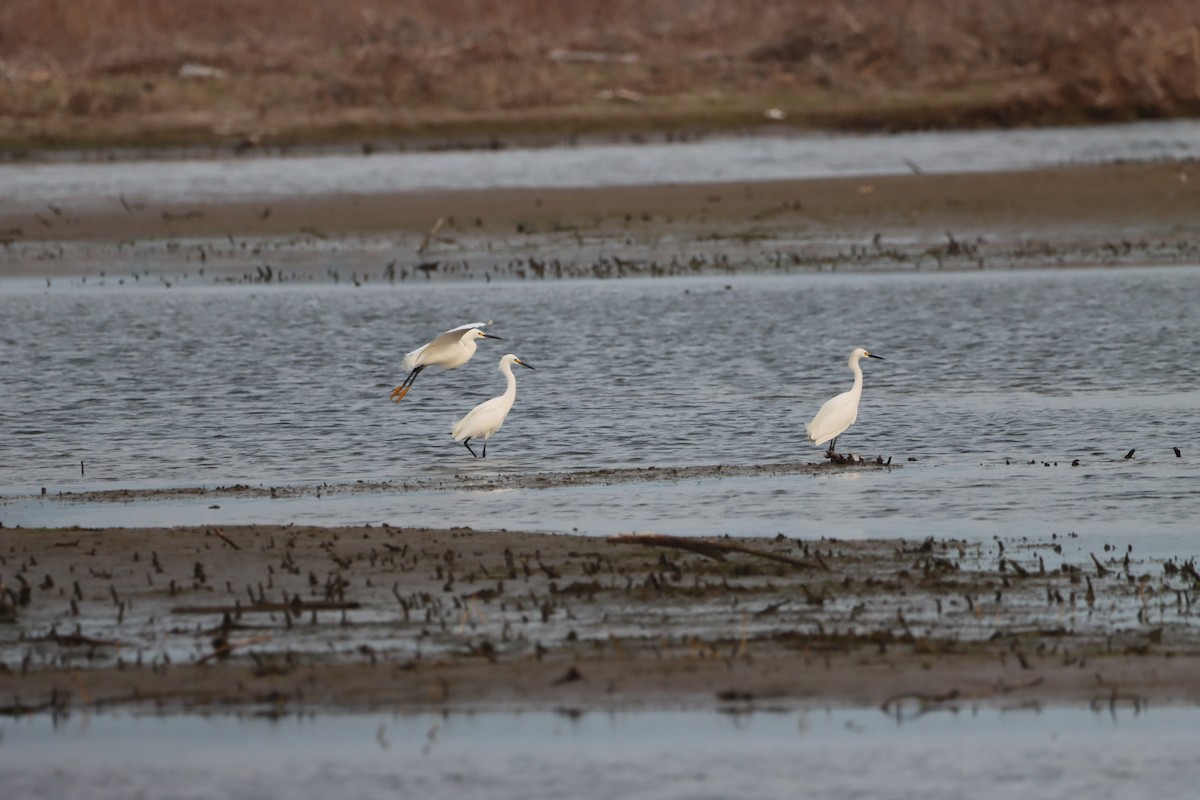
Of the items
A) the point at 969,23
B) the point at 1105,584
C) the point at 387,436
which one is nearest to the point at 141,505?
the point at 387,436

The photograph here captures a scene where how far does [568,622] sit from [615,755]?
120 cm

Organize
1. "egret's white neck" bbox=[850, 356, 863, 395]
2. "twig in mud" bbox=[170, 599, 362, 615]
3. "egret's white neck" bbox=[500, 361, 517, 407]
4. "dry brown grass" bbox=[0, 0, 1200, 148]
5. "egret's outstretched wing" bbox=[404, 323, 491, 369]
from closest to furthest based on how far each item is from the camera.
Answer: "twig in mud" bbox=[170, 599, 362, 615] < "egret's white neck" bbox=[850, 356, 863, 395] < "egret's white neck" bbox=[500, 361, 517, 407] < "egret's outstretched wing" bbox=[404, 323, 491, 369] < "dry brown grass" bbox=[0, 0, 1200, 148]

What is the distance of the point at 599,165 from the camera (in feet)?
97.6

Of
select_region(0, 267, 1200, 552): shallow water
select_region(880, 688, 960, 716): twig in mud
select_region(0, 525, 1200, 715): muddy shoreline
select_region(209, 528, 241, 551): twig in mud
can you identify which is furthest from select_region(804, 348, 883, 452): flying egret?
select_region(880, 688, 960, 716): twig in mud

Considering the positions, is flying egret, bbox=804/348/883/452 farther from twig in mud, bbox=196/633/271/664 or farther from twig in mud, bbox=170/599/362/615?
twig in mud, bbox=196/633/271/664

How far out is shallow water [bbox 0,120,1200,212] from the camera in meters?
27.5

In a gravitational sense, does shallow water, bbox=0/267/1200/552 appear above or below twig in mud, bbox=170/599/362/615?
below

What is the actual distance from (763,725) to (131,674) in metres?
2.27

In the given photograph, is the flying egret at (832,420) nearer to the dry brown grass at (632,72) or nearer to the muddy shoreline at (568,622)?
the muddy shoreline at (568,622)

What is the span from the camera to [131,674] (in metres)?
6.82

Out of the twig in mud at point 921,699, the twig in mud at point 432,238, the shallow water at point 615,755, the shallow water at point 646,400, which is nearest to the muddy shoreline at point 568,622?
the twig in mud at point 921,699

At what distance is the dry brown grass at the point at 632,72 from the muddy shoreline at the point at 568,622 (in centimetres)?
2693

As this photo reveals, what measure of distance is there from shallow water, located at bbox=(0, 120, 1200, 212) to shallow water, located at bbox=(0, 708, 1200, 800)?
20670mm

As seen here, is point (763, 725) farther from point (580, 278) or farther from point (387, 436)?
point (580, 278)
